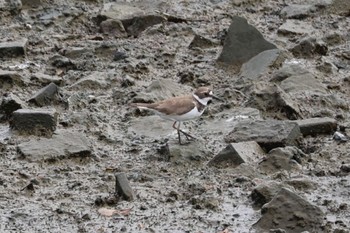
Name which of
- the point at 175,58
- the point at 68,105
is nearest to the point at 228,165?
the point at 68,105

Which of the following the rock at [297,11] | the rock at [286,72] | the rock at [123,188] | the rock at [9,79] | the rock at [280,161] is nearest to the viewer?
the rock at [123,188]

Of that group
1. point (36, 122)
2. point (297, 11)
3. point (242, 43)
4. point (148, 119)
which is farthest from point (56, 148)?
point (297, 11)

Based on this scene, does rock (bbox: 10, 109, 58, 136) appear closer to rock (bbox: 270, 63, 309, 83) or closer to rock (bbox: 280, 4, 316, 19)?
rock (bbox: 270, 63, 309, 83)

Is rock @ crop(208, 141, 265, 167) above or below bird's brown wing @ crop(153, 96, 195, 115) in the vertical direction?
below

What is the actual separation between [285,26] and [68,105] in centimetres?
380

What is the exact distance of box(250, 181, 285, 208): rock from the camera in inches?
347

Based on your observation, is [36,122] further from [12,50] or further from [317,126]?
[317,126]

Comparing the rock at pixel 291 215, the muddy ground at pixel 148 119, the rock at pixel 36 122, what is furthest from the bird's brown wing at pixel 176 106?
the rock at pixel 291 215

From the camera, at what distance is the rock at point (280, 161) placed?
377 inches

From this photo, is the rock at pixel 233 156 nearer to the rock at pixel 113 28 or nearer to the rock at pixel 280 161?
the rock at pixel 280 161

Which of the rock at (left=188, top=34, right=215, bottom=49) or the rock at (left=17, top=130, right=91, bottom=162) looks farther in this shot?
the rock at (left=188, top=34, right=215, bottom=49)

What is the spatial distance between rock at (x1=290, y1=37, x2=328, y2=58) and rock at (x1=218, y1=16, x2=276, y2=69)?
17.8 inches

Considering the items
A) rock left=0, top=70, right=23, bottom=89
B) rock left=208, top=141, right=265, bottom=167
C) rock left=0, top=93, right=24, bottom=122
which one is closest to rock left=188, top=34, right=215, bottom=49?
rock left=0, top=70, right=23, bottom=89

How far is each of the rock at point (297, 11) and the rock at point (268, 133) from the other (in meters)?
4.10
